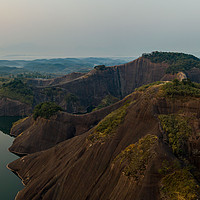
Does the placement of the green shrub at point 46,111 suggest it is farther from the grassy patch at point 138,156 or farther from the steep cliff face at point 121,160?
the grassy patch at point 138,156

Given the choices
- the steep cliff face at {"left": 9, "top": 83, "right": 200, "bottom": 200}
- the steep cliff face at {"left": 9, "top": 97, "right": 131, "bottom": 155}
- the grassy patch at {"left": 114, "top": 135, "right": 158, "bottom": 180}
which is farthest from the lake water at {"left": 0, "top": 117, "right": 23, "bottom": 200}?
the grassy patch at {"left": 114, "top": 135, "right": 158, "bottom": 180}

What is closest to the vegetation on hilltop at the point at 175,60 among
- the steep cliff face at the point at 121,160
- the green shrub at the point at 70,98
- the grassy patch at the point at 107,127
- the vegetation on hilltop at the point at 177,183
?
the green shrub at the point at 70,98

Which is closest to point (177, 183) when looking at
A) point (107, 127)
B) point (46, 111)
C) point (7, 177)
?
point (107, 127)

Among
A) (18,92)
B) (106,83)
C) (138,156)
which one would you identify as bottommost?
(18,92)

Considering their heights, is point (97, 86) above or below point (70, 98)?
above

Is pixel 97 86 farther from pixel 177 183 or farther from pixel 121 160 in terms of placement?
pixel 177 183

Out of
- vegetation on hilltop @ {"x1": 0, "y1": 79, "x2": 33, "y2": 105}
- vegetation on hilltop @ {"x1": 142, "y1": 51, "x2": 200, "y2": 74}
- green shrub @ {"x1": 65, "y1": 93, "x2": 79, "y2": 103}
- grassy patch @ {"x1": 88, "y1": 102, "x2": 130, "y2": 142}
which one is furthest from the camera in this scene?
green shrub @ {"x1": 65, "y1": 93, "x2": 79, "y2": 103}

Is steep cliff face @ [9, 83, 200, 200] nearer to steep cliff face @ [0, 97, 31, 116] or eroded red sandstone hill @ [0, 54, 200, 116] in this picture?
steep cliff face @ [0, 97, 31, 116]
